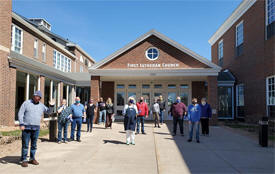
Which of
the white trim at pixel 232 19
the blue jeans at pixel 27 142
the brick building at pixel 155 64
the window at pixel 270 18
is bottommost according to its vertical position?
the blue jeans at pixel 27 142

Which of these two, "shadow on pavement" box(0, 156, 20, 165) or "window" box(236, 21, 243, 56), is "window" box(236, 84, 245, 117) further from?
"shadow on pavement" box(0, 156, 20, 165)

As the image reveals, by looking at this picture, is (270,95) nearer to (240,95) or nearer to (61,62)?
(240,95)

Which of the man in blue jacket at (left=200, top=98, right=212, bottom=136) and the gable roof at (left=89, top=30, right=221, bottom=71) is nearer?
the man in blue jacket at (left=200, top=98, right=212, bottom=136)

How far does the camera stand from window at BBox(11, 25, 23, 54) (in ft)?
52.5

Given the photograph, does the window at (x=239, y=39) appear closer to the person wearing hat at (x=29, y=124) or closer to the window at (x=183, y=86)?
the window at (x=183, y=86)

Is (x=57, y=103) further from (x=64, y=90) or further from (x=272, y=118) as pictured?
(x=272, y=118)

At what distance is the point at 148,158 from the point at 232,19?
60.5ft

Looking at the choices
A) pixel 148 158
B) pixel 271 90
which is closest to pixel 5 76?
pixel 148 158

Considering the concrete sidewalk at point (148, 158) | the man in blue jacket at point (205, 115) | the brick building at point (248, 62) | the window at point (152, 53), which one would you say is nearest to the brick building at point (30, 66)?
the concrete sidewalk at point (148, 158)

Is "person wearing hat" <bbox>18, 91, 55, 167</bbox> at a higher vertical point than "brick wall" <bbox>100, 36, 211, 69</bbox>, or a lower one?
lower

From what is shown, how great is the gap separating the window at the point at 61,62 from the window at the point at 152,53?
1201cm

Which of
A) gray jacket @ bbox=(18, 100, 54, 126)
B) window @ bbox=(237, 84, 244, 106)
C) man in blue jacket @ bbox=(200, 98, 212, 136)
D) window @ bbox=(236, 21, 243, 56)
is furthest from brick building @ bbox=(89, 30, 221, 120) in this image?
gray jacket @ bbox=(18, 100, 54, 126)

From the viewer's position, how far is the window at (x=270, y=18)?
14.0 m

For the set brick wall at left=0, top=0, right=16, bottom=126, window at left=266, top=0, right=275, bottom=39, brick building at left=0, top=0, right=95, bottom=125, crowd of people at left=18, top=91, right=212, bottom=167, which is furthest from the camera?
window at left=266, top=0, right=275, bottom=39
